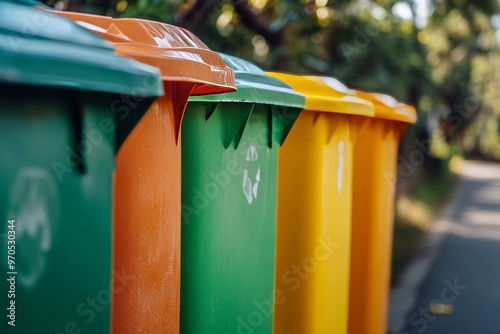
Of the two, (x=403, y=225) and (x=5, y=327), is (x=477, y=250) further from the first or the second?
(x=5, y=327)

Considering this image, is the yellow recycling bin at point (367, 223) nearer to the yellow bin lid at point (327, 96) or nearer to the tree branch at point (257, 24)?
the yellow bin lid at point (327, 96)

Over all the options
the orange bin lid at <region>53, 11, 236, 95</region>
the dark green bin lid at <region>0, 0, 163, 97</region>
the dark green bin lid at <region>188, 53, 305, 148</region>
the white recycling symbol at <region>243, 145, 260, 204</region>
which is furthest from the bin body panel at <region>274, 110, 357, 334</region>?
the dark green bin lid at <region>0, 0, 163, 97</region>

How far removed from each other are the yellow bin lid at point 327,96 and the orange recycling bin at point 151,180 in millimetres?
1336

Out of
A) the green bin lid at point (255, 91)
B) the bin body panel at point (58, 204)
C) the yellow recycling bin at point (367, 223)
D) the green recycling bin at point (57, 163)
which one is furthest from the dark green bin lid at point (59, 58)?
the yellow recycling bin at point (367, 223)

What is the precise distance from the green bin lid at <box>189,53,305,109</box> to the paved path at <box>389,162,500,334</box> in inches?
139

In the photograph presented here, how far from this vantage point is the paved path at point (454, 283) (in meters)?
7.07

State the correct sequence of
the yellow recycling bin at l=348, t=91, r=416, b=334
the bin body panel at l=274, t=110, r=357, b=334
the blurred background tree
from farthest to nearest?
1. the blurred background tree
2. the yellow recycling bin at l=348, t=91, r=416, b=334
3. the bin body panel at l=274, t=110, r=357, b=334

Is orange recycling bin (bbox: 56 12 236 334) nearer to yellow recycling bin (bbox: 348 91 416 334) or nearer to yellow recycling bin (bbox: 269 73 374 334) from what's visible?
yellow recycling bin (bbox: 269 73 374 334)

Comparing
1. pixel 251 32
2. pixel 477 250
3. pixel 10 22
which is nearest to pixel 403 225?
pixel 477 250

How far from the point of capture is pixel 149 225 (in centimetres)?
271

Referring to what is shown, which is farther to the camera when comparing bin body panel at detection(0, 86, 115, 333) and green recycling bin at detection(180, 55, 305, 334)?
green recycling bin at detection(180, 55, 305, 334)

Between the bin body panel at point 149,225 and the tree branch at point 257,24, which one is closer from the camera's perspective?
the bin body panel at point 149,225

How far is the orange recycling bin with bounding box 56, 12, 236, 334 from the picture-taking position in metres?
2.58

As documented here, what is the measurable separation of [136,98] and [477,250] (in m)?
10.5
